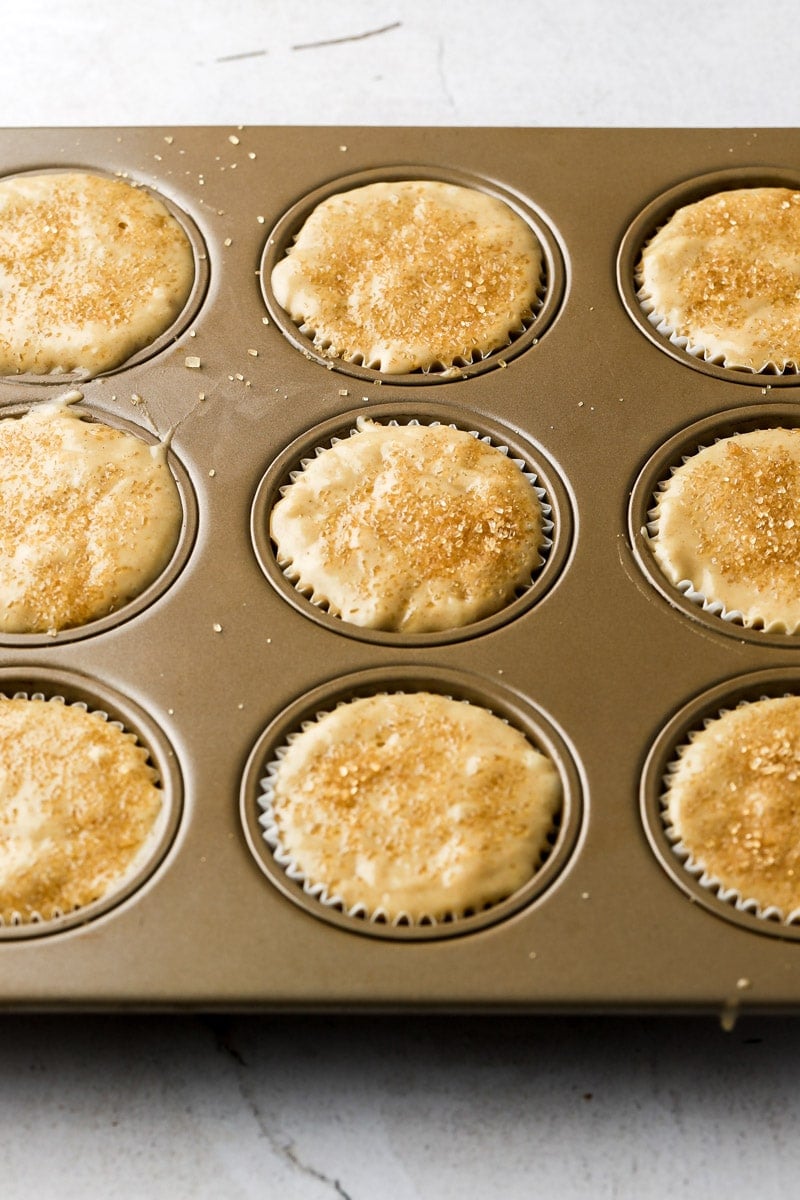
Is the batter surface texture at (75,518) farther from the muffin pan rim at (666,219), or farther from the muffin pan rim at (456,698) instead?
the muffin pan rim at (666,219)

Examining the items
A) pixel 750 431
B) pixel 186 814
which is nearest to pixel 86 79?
pixel 750 431

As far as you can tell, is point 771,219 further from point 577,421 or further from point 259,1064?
point 259,1064

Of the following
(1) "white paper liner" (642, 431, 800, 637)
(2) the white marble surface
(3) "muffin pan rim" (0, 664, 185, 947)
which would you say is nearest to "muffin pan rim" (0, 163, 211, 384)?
(3) "muffin pan rim" (0, 664, 185, 947)

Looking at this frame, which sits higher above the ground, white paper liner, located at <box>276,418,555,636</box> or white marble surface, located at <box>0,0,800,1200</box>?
white paper liner, located at <box>276,418,555,636</box>

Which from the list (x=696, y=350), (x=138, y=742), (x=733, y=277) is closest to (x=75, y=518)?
(x=138, y=742)

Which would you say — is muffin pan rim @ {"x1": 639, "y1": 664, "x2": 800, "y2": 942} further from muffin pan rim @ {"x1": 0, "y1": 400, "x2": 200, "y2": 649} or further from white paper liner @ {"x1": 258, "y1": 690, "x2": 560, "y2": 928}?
muffin pan rim @ {"x1": 0, "y1": 400, "x2": 200, "y2": 649}

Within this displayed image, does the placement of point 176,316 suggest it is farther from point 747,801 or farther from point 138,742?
point 747,801
